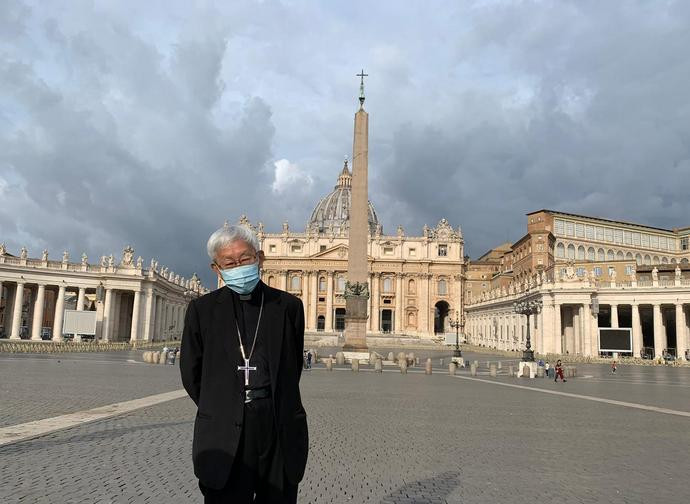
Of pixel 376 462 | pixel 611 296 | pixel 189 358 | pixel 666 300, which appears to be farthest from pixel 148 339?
pixel 189 358

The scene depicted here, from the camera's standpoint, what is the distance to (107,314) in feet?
196

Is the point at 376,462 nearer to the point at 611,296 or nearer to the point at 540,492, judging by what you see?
the point at 540,492

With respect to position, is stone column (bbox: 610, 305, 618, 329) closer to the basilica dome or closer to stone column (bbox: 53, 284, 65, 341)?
stone column (bbox: 53, 284, 65, 341)

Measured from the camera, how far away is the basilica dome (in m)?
126

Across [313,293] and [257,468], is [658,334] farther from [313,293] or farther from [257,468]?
[257,468]

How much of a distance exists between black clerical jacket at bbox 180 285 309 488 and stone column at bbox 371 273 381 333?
290 feet

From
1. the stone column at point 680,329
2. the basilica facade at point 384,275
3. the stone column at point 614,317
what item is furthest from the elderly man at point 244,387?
the basilica facade at point 384,275

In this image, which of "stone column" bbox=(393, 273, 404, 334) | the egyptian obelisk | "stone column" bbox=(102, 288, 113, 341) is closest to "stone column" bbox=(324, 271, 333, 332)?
"stone column" bbox=(393, 273, 404, 334)

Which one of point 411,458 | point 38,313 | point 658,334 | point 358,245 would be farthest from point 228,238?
point 38,313

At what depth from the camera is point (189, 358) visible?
120 inches

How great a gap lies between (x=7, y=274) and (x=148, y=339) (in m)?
15.2

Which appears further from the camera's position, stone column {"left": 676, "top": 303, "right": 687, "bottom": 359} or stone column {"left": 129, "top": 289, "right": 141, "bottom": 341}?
stone column {"left": 129, "top": 289, "right": 141, "bottom": 341}

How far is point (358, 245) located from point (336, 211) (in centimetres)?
9851

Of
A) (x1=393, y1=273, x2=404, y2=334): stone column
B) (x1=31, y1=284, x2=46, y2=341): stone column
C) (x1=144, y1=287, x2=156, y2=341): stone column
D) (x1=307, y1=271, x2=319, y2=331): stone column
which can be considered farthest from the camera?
(x1=393, y1=273, x2=404, y2=334): stone column
